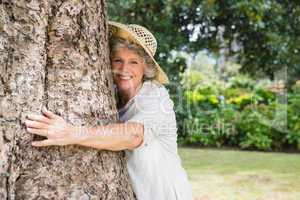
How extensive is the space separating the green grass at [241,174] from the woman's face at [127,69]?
14.9ft

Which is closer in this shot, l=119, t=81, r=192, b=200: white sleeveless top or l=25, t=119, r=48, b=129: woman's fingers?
l=25, t=119, r=48, b=129: woman's fingers

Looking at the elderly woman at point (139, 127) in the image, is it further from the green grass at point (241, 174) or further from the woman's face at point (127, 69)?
the green grass at point (241, 174)

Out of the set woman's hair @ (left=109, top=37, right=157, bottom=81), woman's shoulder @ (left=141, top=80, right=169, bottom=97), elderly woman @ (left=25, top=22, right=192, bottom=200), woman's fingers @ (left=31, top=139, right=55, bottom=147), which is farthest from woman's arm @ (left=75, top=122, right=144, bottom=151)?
woman's hair @ (left=109, top=37, right=157, bottom=81)

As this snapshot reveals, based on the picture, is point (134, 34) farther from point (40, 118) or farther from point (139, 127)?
point (40, 118)

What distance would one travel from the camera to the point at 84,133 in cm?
212

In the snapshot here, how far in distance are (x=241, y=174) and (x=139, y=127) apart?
657 centimetres

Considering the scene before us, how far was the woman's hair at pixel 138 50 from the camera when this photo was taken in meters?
2.58

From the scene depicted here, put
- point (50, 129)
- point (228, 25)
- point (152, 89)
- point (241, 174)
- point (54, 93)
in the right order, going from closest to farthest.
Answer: point (50, 129)
point (54, 93)
point (152, 89)
point (228, 25)
point (241, 174)

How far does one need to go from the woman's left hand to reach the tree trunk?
0.11 feet

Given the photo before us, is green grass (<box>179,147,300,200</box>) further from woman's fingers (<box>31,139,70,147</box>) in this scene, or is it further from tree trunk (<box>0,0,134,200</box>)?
woman's fingers (<box>31,139,70,147</box>)

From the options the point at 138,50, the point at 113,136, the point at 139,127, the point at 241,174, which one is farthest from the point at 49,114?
the point at 241,174

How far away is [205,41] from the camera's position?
6.42 m

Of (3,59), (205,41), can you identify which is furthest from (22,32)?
(205,41)

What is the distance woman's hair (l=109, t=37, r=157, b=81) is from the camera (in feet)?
8.45
